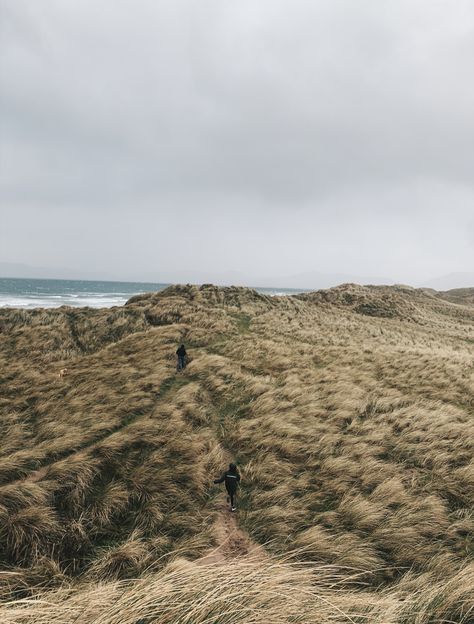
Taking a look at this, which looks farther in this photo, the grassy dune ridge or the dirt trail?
the dirt trail

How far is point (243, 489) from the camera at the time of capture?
7340 mm

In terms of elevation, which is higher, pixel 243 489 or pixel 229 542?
pixel 243 489

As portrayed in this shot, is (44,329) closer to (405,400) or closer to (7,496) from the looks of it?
(7,496)

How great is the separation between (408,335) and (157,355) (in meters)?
29.1

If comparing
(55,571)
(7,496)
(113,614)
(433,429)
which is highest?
(113,614)

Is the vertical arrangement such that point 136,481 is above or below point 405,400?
below

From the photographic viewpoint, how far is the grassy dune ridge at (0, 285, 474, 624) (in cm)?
310

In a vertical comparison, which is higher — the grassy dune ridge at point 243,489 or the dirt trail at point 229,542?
the grassy dune ridge at point 243,489

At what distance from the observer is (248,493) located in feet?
23.6

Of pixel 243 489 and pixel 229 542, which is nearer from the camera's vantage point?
pixel 229 542

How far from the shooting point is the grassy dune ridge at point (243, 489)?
10.2 ft

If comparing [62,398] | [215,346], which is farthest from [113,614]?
[215,346]

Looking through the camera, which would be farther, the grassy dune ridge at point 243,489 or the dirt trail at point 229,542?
the dirt trail at point 229,542

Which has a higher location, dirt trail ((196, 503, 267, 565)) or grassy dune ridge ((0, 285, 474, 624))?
grassy dune ridge ((0, 285, 474, 624))
